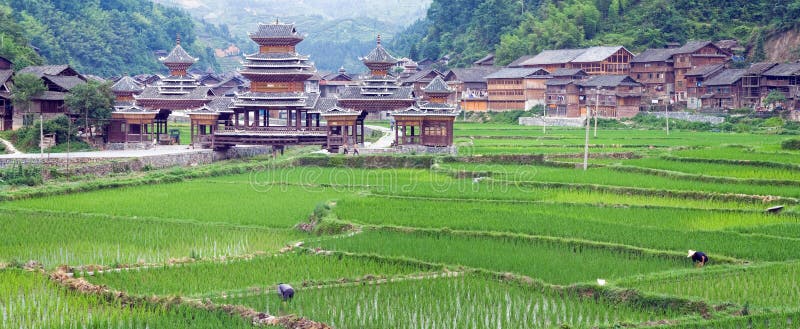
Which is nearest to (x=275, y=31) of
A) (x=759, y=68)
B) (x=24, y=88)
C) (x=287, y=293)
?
(x=24, y=88)

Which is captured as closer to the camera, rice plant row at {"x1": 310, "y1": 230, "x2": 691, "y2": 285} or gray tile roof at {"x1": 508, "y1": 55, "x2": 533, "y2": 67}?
rice plant row at {"x1": 310, "y1": 230, "x2": 691, "y2": 285}

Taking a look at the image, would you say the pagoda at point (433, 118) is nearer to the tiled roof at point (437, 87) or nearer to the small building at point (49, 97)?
the tiled roof at point (437, 87)

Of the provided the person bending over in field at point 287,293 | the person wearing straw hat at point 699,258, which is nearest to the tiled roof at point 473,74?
the person wearing straw hat at point 699,258

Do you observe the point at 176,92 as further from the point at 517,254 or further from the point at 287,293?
the point at 287,293

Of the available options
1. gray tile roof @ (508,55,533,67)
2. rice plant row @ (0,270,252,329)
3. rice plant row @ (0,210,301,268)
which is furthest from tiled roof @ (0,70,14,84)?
gray tile roof @ (508,55,533,67)

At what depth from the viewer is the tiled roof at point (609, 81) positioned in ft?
220

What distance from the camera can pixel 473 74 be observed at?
81.2 meters

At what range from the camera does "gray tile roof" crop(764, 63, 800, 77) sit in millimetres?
58250

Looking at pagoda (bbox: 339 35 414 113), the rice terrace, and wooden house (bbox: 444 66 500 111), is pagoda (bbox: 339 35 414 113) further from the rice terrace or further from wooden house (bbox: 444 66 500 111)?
wooden house (bbox: 444 66 500 111)

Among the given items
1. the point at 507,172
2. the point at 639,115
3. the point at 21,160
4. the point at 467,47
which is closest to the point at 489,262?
the point at 507,172

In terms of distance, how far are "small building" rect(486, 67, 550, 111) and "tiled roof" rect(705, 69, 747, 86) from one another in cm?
1365

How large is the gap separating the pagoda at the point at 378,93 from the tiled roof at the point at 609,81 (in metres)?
19.1

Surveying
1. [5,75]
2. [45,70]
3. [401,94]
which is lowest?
[401,94]

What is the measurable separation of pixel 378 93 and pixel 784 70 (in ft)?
78.4
